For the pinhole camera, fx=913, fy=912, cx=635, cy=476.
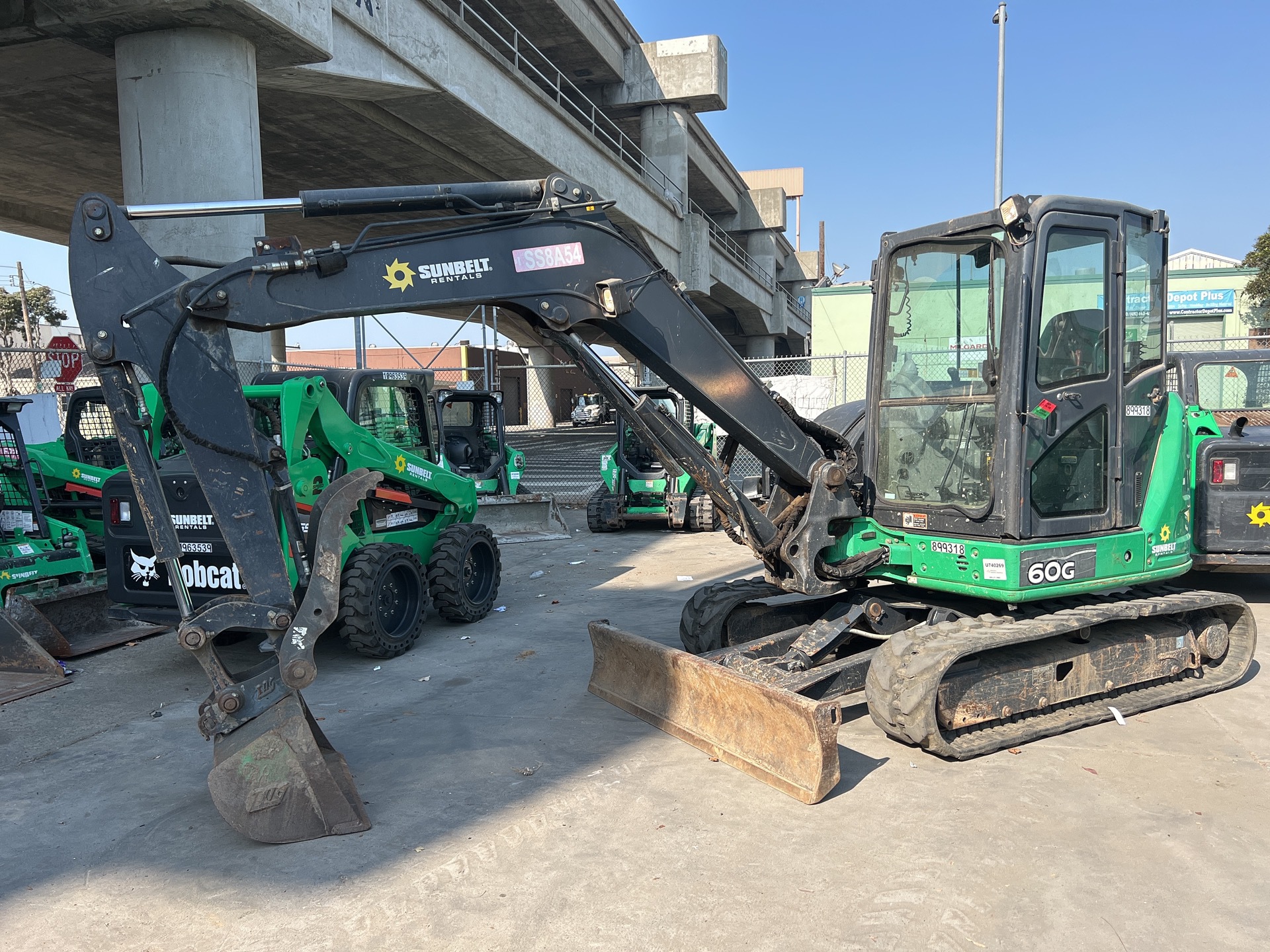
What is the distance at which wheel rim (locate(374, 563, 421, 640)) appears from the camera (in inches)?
273

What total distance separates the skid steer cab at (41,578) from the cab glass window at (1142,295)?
6.89 metres

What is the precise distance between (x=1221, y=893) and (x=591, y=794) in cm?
259

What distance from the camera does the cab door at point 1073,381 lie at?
4867mm

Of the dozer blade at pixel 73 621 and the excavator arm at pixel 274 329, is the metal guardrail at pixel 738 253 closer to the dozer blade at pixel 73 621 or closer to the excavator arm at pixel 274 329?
the dozer blade at pixel 73 621

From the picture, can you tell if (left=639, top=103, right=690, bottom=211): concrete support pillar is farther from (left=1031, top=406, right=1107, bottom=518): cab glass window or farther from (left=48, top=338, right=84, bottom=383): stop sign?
(left=1031, top=406, right=1107, bottom=518): cab glass window

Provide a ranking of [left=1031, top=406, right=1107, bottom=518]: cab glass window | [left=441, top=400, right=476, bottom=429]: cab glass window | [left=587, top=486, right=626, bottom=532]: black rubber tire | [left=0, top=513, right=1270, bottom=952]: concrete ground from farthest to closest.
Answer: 1. [left=441, top=400, right=476, bottom=429]: cab glass window
2. [left=587, top=486, right=626, bottom=532]: black rubber tire
3. [left=1031, top=406, right=1107, bottom=518]: cab glass window
4. [left=0, top=513, right=1270, bottom=952]: concrete ground

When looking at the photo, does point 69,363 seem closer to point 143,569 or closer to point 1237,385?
point 143,569

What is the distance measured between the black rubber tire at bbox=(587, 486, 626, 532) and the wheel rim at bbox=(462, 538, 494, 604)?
5158mm

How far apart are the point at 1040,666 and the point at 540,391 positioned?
100.0ft

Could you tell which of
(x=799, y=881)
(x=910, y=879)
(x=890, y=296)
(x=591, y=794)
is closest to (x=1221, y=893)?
(x=910, y=879)

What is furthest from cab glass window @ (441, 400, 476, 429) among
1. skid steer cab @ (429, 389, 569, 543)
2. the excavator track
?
the excavator track

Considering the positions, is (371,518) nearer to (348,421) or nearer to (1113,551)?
(348,421)

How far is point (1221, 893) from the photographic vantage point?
3436mm

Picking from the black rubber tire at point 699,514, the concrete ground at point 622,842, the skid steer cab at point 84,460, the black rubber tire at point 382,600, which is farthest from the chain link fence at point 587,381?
the black rubber tire at point 382,600
